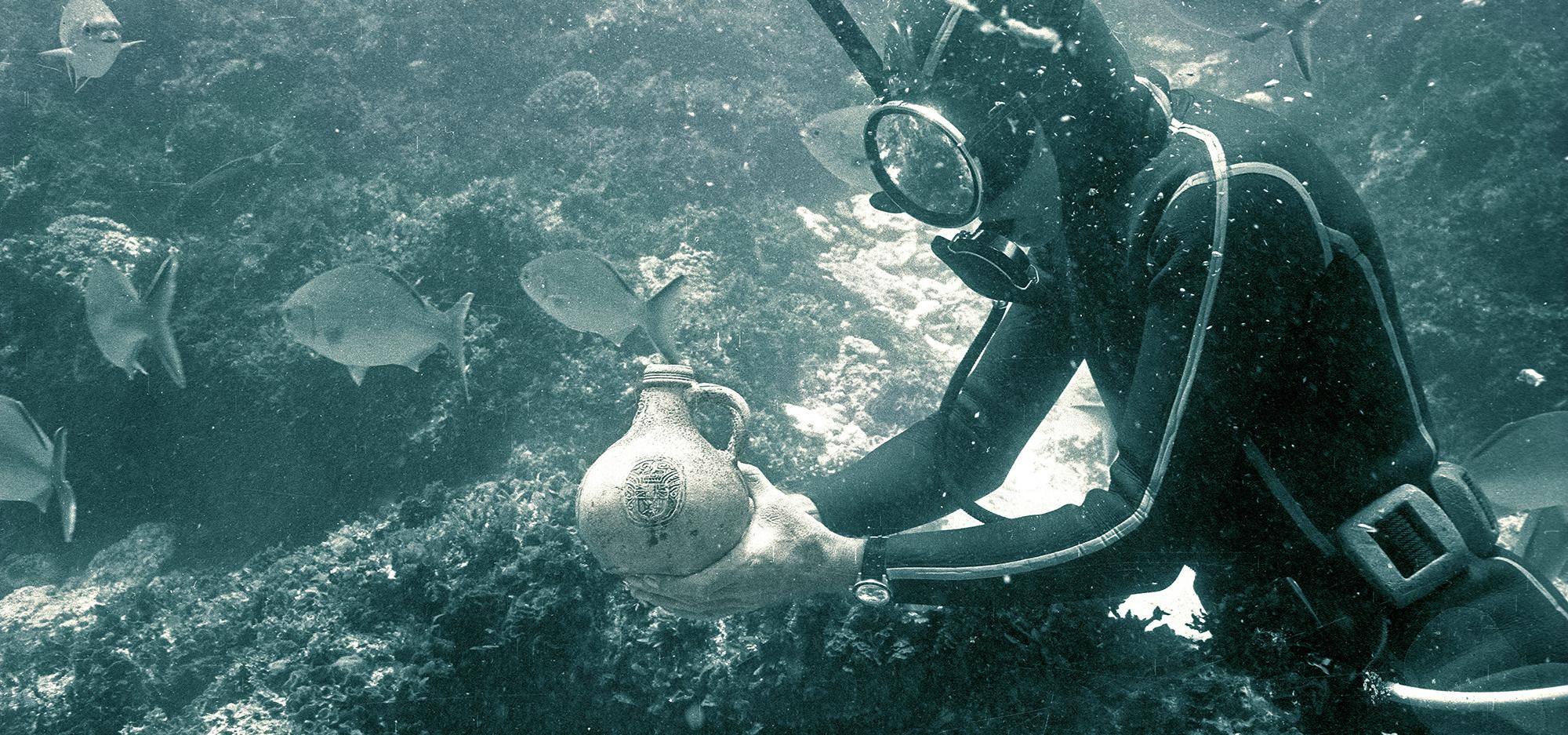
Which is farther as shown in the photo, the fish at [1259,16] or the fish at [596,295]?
the fish at [1259,16]

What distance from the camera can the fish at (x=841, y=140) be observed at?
522 centimetres

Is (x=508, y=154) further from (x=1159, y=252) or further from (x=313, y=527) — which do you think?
(x=1159, y=252)

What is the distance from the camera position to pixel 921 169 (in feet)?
6.91

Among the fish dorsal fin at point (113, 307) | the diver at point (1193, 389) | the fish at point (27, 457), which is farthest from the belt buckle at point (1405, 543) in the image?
the fish at point (27, 457)

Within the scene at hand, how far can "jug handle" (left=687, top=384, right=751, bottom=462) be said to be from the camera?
82.4 inches

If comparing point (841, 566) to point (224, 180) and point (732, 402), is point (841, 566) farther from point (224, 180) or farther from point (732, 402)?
point (224, 180)

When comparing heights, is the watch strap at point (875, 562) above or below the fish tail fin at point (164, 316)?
above

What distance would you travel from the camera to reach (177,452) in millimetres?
5324

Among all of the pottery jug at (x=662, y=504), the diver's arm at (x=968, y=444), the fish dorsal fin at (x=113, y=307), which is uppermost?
the pottery jug at (x=662, y=504)

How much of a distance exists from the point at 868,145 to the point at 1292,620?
1746 mm

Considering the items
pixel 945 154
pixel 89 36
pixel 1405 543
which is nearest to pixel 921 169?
pixel 945 154

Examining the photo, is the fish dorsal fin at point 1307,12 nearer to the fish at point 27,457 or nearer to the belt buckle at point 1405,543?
the belt buckle at point 1405,543

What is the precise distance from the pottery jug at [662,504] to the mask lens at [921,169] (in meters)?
0.99

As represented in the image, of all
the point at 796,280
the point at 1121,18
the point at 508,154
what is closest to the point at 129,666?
the point at 508,154
